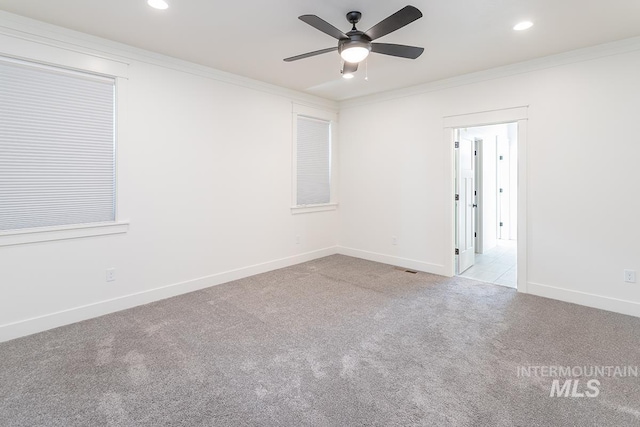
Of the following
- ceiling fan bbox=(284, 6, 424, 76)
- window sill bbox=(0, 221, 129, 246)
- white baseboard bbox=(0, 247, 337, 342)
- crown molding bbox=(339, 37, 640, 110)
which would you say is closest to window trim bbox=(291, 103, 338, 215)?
crown molding bbox=(339, 37, 640, 110)

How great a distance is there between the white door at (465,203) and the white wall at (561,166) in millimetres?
271

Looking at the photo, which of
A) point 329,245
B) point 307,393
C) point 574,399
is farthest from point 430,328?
point 329,245

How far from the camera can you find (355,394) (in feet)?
6.66

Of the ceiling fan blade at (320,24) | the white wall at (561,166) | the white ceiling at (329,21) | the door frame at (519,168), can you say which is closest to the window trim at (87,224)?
the white ceiling at (329,21)

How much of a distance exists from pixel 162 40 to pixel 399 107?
3.27 metres

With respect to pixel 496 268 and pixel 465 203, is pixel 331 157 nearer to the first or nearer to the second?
pixel 465 203

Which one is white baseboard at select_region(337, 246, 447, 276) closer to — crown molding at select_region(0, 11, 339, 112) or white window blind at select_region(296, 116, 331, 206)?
white window blind at select_region(296, 116, 331, 206)

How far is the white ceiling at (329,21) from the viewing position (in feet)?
8.28

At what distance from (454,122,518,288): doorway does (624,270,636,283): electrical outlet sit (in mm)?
1074

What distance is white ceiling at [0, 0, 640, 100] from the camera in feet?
8.28

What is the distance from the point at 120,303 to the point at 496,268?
508 cm

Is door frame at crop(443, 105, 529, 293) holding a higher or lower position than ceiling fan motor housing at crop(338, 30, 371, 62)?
lower

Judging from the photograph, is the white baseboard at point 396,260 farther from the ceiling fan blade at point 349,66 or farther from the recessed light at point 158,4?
the recessed light at point 158,4

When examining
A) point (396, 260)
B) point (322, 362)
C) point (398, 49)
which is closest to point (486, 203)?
point (396, 260)
